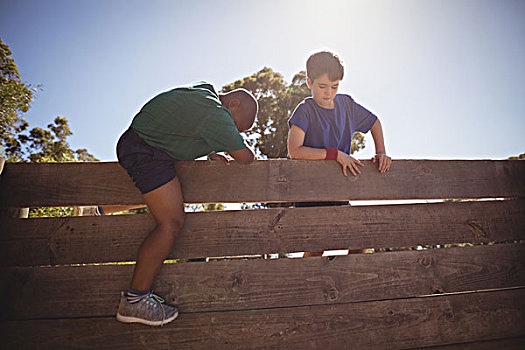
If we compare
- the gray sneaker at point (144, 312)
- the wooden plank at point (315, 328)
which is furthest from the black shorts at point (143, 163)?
the wooden plank at point (315, 328)

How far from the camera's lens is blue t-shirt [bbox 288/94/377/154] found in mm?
2551

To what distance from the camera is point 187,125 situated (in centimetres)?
184

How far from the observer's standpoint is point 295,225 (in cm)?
194

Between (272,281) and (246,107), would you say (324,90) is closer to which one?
(246,107)

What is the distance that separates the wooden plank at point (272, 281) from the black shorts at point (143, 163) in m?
0.49

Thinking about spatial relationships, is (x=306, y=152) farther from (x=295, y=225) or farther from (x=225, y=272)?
(x=225, y=272)

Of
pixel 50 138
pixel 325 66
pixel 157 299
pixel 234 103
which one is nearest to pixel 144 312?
pixel 157 299

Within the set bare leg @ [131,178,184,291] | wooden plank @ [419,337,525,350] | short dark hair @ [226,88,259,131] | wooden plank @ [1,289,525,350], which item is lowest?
wooden plank @ [419,337,525,350]

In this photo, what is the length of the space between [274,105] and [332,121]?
1141 centimetres

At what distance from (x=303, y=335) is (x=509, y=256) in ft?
4.75

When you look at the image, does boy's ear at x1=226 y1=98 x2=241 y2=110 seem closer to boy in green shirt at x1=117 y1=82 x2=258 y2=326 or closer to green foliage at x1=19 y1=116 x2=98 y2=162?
boy in green shirt at x1=117 y1=82 x2=258 y2=326

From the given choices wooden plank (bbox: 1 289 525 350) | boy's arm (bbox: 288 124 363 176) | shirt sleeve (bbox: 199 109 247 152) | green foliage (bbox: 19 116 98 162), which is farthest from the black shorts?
green foliage (bbox: 19 116 98 162)

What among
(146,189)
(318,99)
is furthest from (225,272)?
(318,99)

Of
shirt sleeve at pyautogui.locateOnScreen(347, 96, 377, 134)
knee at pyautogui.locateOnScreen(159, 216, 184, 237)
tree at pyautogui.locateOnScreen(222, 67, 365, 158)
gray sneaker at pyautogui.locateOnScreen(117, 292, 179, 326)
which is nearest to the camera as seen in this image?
gray sneaker at pyautogui.locateOnScreen(117, 292, 179, 326)
